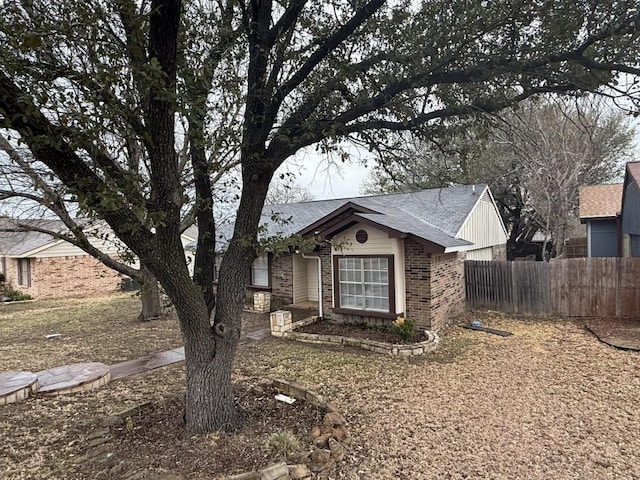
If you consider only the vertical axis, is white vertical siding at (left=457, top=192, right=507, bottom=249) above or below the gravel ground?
above

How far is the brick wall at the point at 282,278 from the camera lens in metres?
12.8

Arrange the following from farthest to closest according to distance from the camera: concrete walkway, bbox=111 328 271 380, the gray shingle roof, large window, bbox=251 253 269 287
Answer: large window, bbox=251 253 269 287 → the gray shingle roof → concrete walkway, bbox=111 328 271 380

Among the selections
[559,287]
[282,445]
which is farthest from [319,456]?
[559,287]

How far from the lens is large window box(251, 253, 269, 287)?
13.5m

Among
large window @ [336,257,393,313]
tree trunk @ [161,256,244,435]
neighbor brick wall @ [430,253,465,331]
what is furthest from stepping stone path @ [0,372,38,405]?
neighbor brick wall @ [430,253,465,331]

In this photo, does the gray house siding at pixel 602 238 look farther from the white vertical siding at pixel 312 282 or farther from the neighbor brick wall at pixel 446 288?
the white vertical siding at pixel 312 282

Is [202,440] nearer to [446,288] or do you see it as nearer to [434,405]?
[434,405]

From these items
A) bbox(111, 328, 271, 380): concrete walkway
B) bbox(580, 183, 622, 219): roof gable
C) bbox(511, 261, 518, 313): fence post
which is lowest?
bbox(111, 328, 271, 380): concrete walkway

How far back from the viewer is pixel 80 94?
10.6 feet

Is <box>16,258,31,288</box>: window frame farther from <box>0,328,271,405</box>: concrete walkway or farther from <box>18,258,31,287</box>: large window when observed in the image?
<box>0,328,271,405</box>: concrete walkway

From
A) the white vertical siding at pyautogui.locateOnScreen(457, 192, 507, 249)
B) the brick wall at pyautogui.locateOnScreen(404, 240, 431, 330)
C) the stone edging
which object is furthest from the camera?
the white vertical siding at pyautogui.locateOnScreen(457, 192, 507, 249)

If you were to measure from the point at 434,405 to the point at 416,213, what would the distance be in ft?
27.4

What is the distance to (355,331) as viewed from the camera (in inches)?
367

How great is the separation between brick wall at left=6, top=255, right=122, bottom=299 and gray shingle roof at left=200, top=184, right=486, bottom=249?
862 centimetres
